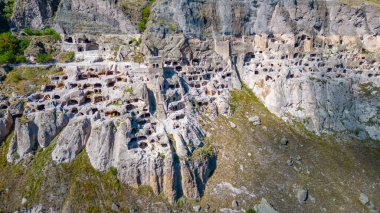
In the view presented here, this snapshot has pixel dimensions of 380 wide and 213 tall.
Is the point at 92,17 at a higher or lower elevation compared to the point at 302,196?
higher

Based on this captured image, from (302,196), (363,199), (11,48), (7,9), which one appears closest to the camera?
(302,196)

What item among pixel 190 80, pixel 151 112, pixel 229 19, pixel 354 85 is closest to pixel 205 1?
pixel 229 19

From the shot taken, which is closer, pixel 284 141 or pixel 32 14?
pixel 284 141

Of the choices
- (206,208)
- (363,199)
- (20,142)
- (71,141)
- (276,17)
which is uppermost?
(276,17)

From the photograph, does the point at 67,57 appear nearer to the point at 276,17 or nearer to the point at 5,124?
the point at 5,124

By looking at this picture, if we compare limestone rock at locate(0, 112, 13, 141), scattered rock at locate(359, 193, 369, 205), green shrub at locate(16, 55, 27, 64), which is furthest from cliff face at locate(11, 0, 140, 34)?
scattered rock at locate(359, 193, 369, 205)

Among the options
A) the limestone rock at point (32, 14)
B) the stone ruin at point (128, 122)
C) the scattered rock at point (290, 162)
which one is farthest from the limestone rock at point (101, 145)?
the limestone rock at point (32, 14)

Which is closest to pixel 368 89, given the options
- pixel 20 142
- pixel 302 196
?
pixel 302 196

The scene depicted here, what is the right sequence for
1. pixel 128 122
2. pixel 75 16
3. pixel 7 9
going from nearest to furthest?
pixel 128 122, pixel 75 16, pixel 7 9

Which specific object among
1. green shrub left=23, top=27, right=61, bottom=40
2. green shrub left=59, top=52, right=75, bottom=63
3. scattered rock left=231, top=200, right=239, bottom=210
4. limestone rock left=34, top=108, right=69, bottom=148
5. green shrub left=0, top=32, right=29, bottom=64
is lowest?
scattered rock left=231, top=200, right=239, bottom=210

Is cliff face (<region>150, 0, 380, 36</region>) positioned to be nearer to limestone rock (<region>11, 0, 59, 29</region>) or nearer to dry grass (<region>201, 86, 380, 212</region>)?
dry grass (<region>201, 86, 380, 212</region>)
